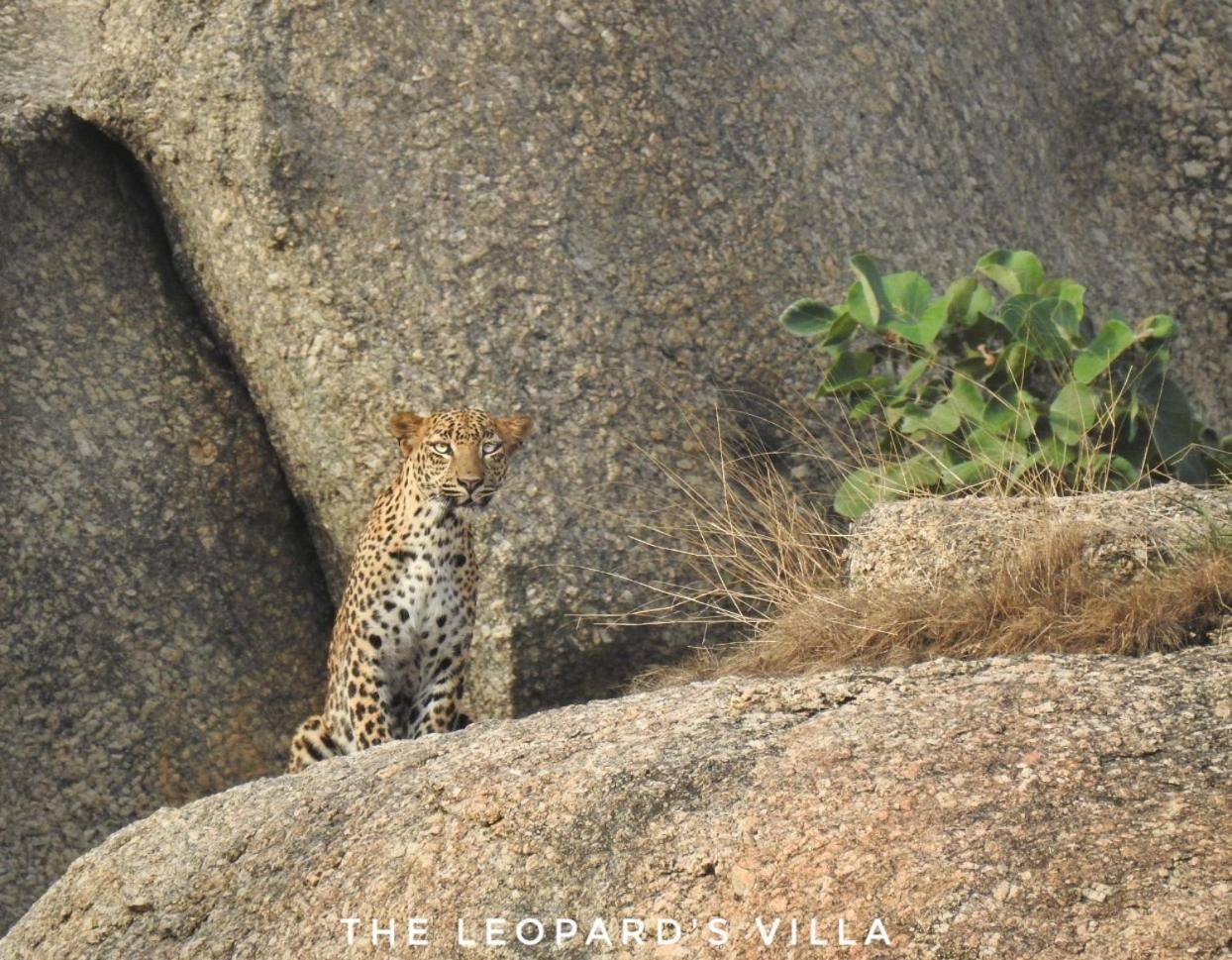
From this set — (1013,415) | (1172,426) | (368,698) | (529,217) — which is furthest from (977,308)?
(368,698)

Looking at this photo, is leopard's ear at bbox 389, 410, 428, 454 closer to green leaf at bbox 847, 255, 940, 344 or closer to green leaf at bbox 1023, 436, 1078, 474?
green leaf at bbox 847, 255, 940, 344

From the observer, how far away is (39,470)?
981cm

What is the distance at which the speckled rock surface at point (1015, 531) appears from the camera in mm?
7074

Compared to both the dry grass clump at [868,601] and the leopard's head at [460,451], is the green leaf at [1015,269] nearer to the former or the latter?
the dry grass clump at [868,601]

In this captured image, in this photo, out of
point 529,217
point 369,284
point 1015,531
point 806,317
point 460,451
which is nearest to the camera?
point 1015,531

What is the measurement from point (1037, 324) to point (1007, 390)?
0.31 meters

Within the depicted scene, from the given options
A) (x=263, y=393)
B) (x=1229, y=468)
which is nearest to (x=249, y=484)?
(x=263, y=393)

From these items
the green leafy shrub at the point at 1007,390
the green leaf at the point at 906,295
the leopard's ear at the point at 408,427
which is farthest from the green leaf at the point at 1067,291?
the leopard's ear at the point at 408,427

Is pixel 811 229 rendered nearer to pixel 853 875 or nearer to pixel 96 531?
pixel 96 531

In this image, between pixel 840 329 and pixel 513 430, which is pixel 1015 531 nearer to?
pixel 840 329

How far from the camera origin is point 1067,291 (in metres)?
9.20

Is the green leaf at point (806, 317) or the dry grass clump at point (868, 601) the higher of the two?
the green leaf at point (806, 317)

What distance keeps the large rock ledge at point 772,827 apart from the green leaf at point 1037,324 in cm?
292

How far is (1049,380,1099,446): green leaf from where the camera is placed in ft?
28.6
